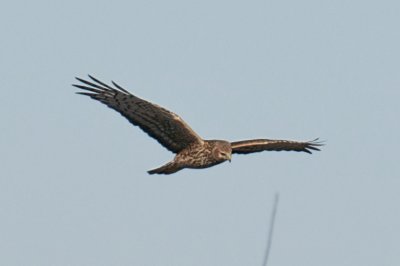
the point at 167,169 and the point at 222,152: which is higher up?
the point at 222,152

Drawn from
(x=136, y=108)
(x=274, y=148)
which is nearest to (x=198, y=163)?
(x=136, y=108)

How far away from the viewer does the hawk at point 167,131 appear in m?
10.1

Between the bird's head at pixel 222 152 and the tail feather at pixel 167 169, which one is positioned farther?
the bird's head at pixel 222 152

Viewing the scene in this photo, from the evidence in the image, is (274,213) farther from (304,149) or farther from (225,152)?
(304,149)

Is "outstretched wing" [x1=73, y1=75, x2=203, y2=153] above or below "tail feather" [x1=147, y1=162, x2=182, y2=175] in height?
above

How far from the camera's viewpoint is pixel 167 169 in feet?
34.6

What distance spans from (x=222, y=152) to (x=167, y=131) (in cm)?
75

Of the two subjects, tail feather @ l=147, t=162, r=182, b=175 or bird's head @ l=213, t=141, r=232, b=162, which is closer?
tail feather @ l=147, t=162, r=182, b=175

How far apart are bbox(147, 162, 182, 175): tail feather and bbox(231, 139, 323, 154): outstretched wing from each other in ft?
3.64

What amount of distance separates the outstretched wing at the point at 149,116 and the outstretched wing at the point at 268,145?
3.25 ft

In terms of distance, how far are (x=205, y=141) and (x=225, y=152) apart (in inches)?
11.6

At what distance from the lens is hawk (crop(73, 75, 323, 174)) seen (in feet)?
33.2

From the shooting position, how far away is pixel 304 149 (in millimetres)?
12734

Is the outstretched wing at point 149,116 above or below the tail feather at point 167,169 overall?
above
